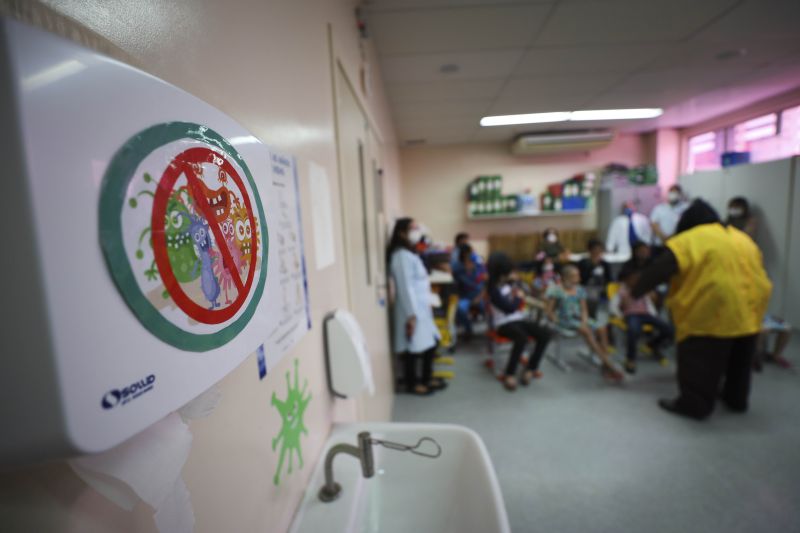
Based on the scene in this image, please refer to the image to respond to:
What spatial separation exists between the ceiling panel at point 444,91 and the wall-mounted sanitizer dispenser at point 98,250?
2975mm

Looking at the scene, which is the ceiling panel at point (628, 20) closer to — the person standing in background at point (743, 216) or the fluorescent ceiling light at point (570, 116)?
the fluorescent ceiling light at point (570, 116)

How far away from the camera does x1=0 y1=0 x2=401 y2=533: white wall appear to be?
272 millimetres

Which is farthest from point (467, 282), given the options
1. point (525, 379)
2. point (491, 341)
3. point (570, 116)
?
point (570, 116)

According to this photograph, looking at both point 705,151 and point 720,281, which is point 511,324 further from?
point 705,151

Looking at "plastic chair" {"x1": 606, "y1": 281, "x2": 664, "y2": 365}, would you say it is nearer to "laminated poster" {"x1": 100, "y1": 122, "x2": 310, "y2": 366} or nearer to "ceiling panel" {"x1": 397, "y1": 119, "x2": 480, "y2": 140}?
"ceiling panel" {"x1": 397, "y1": 119, "x2": 480, "y2": 140}

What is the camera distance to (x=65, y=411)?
0.19 m

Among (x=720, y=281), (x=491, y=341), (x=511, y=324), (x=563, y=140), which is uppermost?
(x=563, y=140)

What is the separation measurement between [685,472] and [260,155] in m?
2.43

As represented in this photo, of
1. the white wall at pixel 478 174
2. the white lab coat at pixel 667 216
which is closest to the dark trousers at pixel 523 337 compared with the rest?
the white wall at pixel 478 174

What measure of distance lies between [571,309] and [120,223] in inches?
126

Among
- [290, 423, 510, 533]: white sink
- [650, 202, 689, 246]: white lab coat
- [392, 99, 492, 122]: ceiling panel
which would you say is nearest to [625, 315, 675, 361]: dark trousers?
[650, 202, 689, 246]: white lab coat

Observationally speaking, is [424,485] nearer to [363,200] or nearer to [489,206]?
[363,200]

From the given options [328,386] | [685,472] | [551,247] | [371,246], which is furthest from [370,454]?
[551,247]

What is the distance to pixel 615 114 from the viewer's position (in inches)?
165
